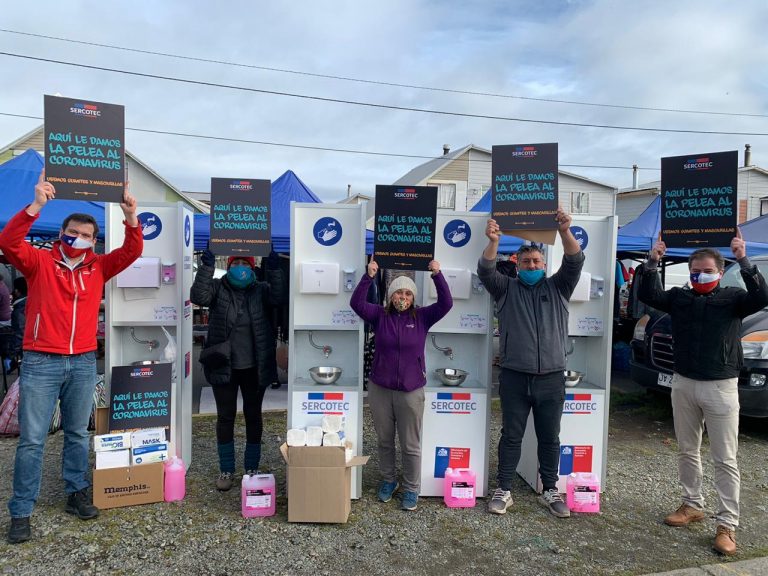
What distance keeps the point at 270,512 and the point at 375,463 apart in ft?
4.38

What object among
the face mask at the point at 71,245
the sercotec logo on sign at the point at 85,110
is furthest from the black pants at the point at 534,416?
the sercotec logo on sign at the point at 85,110

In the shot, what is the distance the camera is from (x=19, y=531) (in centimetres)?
347

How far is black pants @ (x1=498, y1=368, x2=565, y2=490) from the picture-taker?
3939 mm

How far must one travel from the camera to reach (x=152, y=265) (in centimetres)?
445

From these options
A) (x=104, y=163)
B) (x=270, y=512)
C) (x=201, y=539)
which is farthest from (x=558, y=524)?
(x=104, y=163)

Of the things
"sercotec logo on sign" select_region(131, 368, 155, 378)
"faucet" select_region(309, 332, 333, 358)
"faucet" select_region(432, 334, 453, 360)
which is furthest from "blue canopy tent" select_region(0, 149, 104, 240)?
"faucet" select_region(432, 334, 453, 360)

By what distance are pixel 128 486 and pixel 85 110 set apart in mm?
2631

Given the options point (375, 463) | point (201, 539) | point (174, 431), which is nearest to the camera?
point (201, 539)

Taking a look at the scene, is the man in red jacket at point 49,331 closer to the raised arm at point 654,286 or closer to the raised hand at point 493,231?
the raised hand at point 493,231

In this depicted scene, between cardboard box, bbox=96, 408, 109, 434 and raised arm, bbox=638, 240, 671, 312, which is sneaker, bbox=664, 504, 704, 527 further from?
cardboard box, bbox=96, 408, 109, 434

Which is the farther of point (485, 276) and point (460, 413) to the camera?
point (460, 413)

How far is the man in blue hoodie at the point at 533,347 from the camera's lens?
3.91 m

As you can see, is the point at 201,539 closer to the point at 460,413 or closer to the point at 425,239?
Answer: the point at 460,413

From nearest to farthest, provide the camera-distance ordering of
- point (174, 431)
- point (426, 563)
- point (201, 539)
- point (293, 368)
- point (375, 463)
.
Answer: point (426, 563)
point (201, 539)
point (293, 368)
point (174, 431)
point (375, 463)
